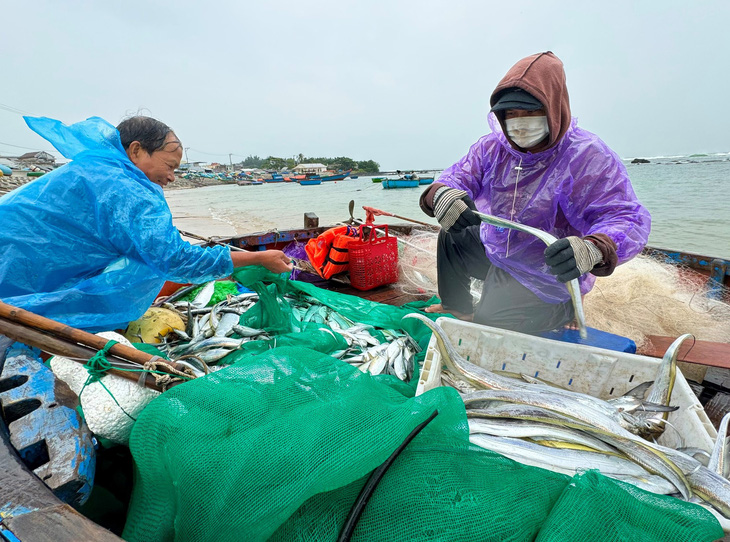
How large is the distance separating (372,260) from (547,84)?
3072 mm

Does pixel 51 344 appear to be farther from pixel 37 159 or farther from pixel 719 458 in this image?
pixel 37 159

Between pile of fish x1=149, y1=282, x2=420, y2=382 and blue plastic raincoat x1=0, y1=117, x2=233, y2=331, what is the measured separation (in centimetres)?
65

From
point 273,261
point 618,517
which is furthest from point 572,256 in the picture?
point 273,261

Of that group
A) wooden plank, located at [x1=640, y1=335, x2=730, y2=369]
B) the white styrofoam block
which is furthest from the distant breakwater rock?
wooden plank, located at [x1=640, y1=335, x2=730, y2=369]

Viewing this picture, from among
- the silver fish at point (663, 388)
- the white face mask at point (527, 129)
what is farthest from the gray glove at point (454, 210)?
the silver fish at point (663, 388)

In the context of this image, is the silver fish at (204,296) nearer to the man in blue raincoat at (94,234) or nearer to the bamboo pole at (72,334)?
the man in blue raincoat at (94,234)

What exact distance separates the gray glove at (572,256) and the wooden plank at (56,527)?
2543 millimetres

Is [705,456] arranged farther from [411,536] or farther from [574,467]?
[411,536]

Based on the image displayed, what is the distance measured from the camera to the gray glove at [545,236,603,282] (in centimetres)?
232

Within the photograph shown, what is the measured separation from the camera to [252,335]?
3.37m

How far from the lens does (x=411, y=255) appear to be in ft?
23.1

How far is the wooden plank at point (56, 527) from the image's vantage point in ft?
3.15

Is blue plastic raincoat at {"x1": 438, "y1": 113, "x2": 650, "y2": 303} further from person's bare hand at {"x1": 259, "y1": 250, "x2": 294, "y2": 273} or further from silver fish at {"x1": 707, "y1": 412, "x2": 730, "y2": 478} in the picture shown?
person's bare hand at {"x1": 259, "y1": 250, "x2": 294, "y2": 273}

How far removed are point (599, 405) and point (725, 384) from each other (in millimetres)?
1687
